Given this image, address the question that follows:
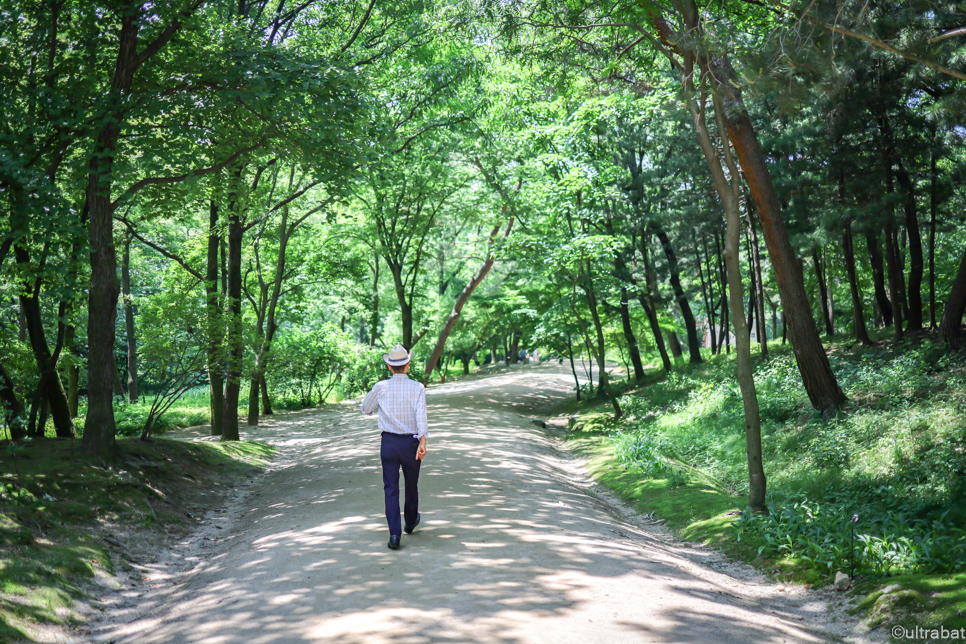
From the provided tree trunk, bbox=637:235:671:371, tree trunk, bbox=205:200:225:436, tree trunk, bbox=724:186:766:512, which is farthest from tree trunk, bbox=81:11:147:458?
tree trunk, bbox=637:235:671:371

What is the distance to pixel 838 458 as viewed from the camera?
9.78 metres

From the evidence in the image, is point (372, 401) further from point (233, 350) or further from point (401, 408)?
point (233, 350)

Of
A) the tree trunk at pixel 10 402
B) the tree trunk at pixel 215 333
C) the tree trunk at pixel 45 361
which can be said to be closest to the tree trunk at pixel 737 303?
the tree trunk at pixel 215 333

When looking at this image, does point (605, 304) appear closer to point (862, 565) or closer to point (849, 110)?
point (849, 110)

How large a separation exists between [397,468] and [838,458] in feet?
23.0

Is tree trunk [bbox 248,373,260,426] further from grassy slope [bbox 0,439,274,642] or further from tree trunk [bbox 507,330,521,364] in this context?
tree trunk [bbox 507,330,521,364]

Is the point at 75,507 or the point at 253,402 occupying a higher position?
the point at 253,402

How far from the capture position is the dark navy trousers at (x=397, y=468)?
6.18m

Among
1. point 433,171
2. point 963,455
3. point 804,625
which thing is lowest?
point 804,625

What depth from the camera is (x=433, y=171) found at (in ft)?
71.4

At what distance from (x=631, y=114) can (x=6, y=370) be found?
16.5m

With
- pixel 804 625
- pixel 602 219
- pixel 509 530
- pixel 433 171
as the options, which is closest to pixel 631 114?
pixel 602 219

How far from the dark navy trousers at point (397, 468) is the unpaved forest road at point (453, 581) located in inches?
13.0

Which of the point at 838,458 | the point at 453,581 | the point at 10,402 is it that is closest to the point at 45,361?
the point at 10,402
